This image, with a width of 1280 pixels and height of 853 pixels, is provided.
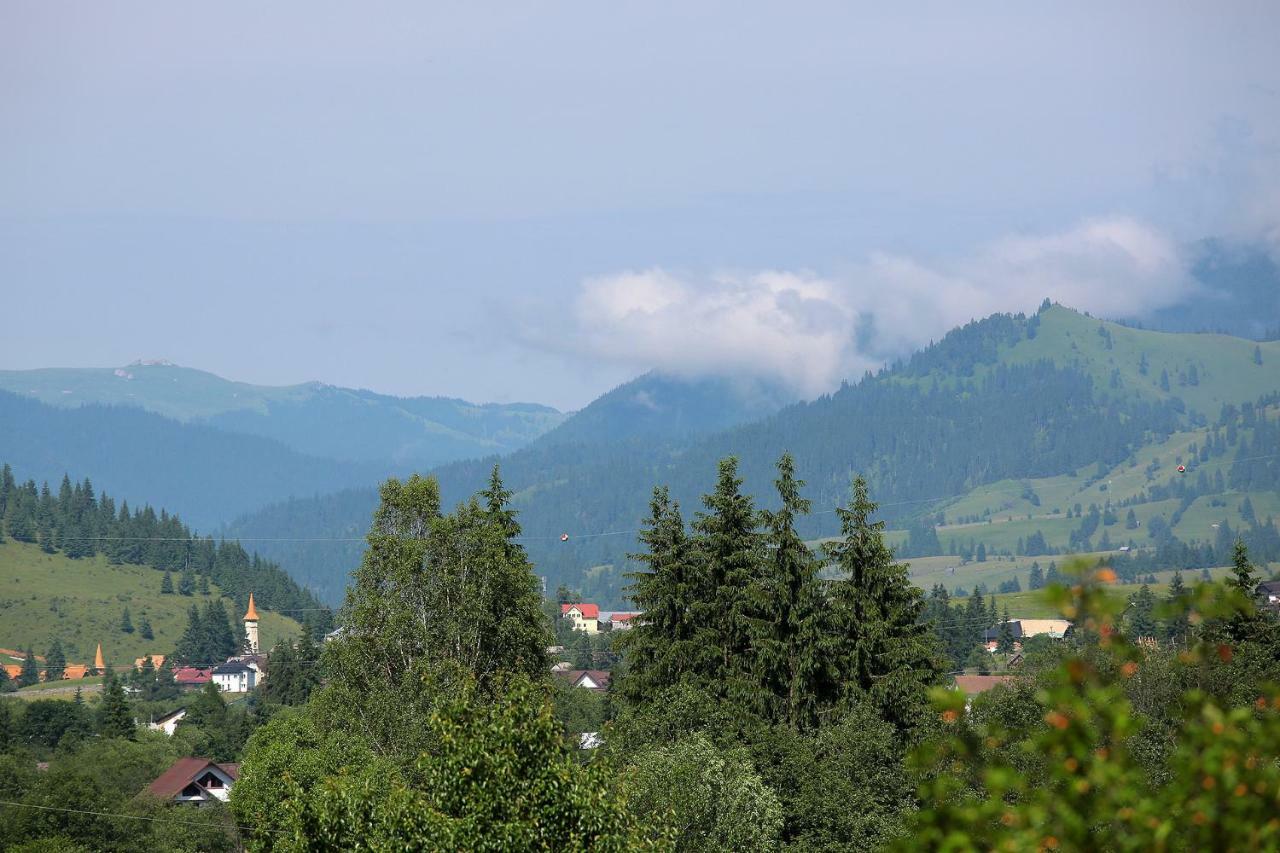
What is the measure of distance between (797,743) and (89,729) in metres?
120

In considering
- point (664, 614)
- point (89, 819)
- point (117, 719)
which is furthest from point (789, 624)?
point (117, 719)

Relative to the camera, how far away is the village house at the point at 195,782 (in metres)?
119

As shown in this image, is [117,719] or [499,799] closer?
[499,799]

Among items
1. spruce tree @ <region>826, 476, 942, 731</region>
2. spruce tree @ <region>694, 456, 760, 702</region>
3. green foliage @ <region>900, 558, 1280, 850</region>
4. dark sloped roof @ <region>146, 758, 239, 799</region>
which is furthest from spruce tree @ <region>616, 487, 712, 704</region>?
dark sloped roof @ <region>146, 758, 239, 799</region>

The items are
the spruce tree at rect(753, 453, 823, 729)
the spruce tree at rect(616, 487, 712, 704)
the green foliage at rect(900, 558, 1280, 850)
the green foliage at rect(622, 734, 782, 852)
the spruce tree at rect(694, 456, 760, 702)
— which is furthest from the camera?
the spruce tree at rect(694, 456, 760, 702)

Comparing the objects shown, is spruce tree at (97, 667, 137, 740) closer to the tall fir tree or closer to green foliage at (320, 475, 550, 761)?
green foliage at (320, 475, 550, 761)

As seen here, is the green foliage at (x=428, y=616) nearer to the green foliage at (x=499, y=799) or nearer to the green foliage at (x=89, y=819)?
the green foliage at (x=89, y=819)

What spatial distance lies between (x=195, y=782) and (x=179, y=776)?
1.56 meters

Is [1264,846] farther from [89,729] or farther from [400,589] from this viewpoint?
[89,729]

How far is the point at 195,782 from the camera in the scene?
4835 inches

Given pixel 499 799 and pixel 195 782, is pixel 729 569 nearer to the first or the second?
pixel 499 799

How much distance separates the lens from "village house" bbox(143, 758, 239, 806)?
119188 mm

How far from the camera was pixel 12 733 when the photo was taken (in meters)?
152

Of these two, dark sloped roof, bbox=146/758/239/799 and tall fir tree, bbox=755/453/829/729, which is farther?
dark sloped roof, bbox=146/758/239/799
